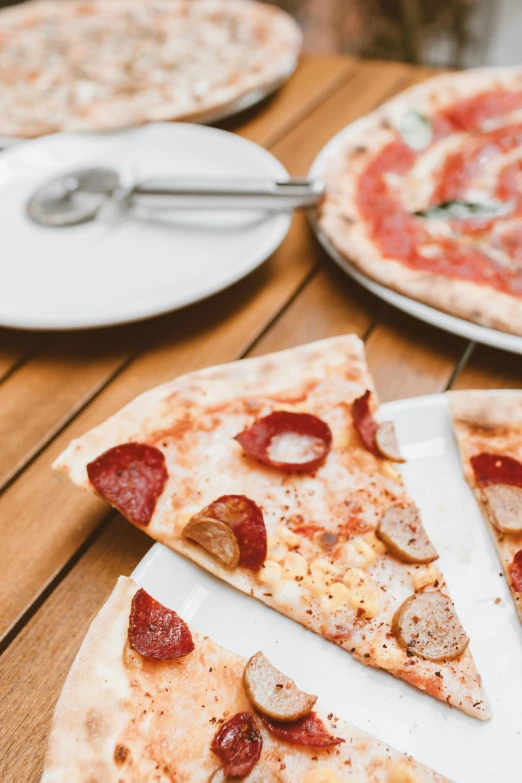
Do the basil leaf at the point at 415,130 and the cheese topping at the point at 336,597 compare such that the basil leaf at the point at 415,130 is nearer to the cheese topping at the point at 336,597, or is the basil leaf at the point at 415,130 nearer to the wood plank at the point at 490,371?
the wood plank at the point at 490,371

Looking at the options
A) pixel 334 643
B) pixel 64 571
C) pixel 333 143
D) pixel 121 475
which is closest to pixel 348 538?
pixel 334 643

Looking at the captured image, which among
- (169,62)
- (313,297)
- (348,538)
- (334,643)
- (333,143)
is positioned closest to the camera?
(334,643)

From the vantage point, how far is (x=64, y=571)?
54.1 inches

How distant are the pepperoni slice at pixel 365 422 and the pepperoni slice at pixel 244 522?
0.29 m

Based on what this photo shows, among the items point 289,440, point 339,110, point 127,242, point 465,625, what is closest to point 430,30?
point 339,110

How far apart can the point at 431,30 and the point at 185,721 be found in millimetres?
6079

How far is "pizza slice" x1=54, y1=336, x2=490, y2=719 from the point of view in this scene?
120 cm

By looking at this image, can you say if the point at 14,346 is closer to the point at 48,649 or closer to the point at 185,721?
the point at 48,649

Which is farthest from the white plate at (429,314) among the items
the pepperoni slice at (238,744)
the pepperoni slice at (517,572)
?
the pepperoni slice at (238,744)

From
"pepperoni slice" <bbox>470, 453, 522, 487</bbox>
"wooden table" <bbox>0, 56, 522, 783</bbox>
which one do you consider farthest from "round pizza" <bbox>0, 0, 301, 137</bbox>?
"pepperoni slice" <bbox>470, 453, 522, 487</bbox>

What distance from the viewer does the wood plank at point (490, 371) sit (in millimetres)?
1703

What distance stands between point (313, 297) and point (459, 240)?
518 mm

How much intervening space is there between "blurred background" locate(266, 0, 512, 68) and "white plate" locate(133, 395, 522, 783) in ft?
16.2

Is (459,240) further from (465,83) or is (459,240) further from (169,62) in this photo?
(169,62)
